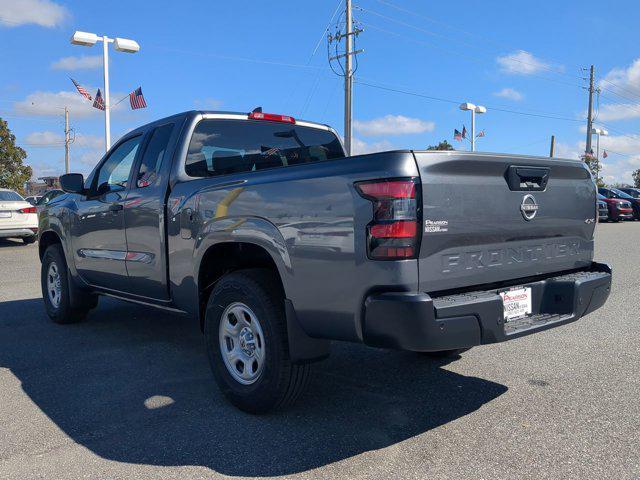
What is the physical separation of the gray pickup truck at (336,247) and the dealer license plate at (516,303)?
0.04 ft

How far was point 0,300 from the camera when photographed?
24.1ft

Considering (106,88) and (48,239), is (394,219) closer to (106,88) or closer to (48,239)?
(48,239)

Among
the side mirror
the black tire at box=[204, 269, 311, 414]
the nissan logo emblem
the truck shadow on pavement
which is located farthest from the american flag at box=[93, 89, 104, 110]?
the nissan logo emblem

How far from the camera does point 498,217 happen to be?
10.2 ft

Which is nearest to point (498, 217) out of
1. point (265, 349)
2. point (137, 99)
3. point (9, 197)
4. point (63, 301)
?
point (265, 349)

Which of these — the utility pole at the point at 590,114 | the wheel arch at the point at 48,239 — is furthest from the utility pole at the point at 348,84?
the utility pole at the point at 590,114

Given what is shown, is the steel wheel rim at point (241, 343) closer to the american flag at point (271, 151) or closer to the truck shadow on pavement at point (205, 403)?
the truck shadow on pavement at point (205, 403)

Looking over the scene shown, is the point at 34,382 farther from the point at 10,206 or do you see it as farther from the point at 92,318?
the point at 10,206

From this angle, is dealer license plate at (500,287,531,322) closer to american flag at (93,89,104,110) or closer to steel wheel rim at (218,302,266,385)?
steel wheel rim at (218,302,266,385)

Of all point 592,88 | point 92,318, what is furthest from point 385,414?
point 592,88

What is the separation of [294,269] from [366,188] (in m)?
0.65

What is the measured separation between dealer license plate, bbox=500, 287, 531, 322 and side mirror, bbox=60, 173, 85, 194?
404cm

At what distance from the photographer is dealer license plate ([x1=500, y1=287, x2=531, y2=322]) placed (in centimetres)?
310

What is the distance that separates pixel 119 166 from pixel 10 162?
42.0m
